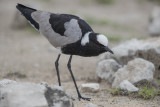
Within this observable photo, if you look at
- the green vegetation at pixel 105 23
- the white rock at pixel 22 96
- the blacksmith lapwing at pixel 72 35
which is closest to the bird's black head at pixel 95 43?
the blacksmith lapwing at pixel 72 35

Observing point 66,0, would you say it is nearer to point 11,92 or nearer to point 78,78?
point 78,78

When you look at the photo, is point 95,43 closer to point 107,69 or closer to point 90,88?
point 90,88

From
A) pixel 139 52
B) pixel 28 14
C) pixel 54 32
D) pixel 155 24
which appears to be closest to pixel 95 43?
pixel 54 32

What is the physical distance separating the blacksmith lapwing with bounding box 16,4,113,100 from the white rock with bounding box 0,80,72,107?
960mm

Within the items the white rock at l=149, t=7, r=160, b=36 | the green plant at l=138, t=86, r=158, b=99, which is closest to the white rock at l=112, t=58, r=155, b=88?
the green plant at l=138, t=86, r=158, b=99

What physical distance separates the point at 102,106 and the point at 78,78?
6.59 feet

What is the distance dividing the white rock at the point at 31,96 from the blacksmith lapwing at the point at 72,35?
0.96 m

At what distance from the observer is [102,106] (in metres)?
4.88

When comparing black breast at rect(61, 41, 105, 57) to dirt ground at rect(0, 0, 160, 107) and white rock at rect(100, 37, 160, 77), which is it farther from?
white rock at rect(100, 37, 160, 77)

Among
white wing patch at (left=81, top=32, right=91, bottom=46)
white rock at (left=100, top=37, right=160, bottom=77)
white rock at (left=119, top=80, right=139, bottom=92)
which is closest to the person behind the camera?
white wing patch at (left=81, top=32, right=91, bottom=46)

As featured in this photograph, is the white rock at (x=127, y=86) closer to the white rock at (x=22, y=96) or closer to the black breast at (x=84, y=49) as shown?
the black breast at (x=84, y=49)

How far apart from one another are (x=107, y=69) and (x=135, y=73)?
0.61m

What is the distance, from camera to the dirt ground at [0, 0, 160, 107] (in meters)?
5.79

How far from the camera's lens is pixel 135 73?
5.88 meters
